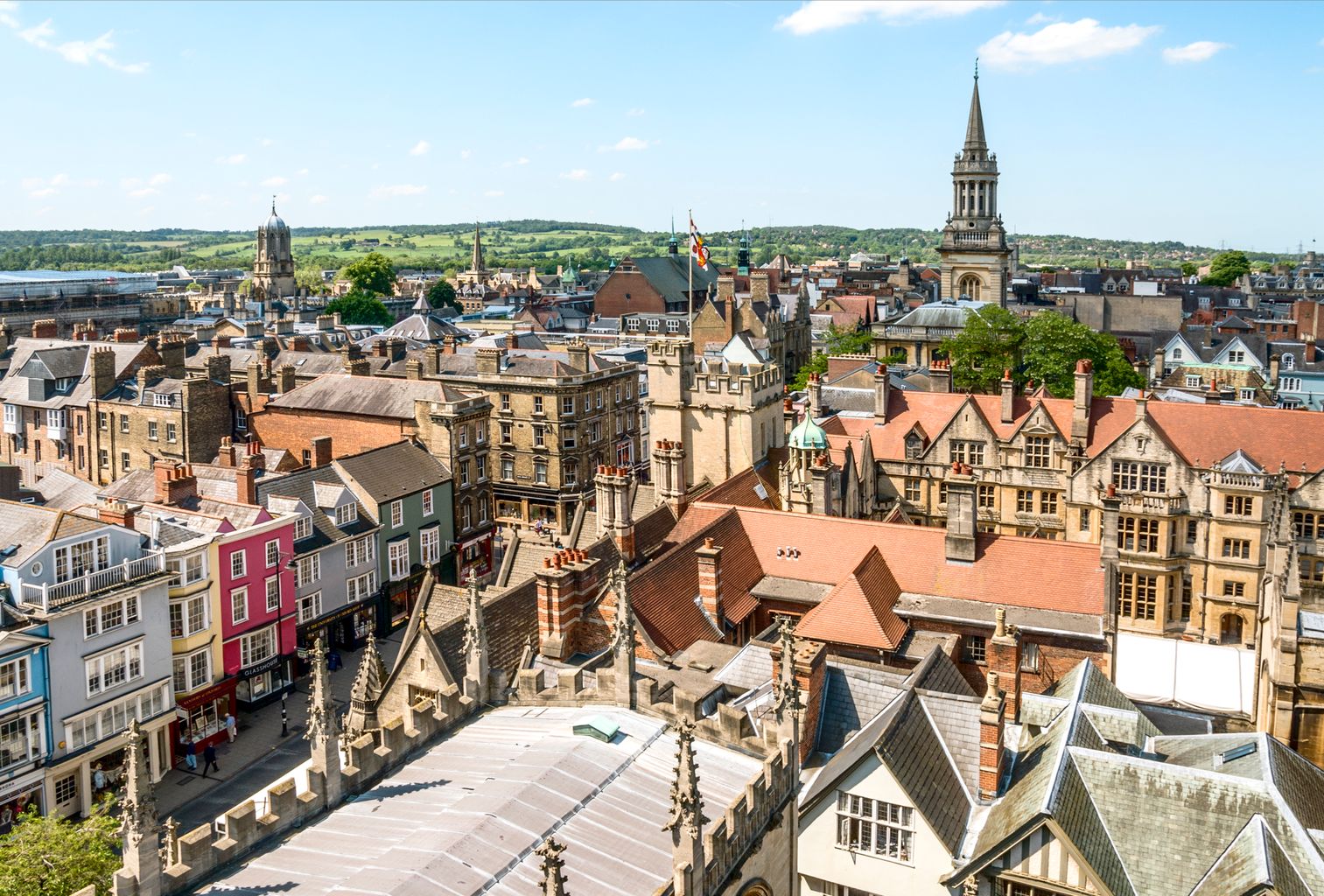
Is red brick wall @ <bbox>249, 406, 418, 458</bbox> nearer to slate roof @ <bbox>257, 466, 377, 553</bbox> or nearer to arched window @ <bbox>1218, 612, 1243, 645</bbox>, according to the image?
slate roof @ <bbox>257, 466, 377, 553</bbox>

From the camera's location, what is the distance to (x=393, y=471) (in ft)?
205

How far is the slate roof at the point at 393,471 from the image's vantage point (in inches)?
2333

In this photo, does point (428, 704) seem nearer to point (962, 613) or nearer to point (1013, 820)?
point (1013, 820)

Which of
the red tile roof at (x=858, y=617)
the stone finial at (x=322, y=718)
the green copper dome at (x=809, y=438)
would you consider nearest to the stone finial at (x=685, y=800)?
the stone finial at (x=322, y=718)

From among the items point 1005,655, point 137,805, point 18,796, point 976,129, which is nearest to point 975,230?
point 976,129

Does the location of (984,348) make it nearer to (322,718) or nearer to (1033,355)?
(1033,355)

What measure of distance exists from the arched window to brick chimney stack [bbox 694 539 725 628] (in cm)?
2606

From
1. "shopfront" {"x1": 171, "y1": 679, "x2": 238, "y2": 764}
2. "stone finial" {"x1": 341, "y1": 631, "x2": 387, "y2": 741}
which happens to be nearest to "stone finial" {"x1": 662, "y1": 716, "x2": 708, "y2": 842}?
"stone finial" {"x1": 341, "y1": 631, "x2": 387, "y2": 741}

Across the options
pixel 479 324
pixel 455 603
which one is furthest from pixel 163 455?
pixel 479 324

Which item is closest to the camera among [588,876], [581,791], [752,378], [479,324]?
[588,876]

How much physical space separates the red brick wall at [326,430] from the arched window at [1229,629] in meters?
46.2

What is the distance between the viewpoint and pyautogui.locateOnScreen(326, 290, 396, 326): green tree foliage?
518 ft

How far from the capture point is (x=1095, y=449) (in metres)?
55.9

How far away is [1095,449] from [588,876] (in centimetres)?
4367
